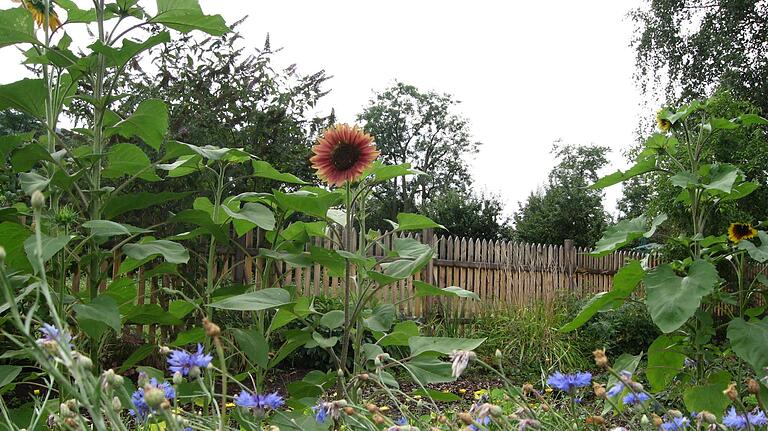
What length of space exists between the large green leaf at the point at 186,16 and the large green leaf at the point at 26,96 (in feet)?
1.08

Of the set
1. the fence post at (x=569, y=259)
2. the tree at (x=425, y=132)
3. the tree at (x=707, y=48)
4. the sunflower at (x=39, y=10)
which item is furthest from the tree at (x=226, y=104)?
→ the tree at (x=425, y=132)

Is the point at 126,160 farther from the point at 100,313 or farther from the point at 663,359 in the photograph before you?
the point at 663,359

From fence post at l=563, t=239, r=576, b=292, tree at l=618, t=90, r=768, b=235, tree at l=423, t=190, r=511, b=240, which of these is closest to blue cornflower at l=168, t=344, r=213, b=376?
tree at l=618, t=90, r=768, b=235

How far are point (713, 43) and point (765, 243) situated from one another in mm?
13607

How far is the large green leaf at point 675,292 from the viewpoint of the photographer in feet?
6.06

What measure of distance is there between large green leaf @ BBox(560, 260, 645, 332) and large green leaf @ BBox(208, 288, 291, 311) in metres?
0.99

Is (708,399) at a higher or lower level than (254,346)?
lower

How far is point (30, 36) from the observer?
5.31 feet

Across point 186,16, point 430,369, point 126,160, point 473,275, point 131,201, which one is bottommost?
point 473,275

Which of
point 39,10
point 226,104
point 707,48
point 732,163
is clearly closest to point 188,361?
point 39,10

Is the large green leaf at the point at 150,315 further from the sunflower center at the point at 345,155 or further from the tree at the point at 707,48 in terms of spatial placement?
the tree at the point at 707,48

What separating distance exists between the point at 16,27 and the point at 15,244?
514 mm

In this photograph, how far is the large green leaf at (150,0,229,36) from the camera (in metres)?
1.73

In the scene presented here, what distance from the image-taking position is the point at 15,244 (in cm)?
162
